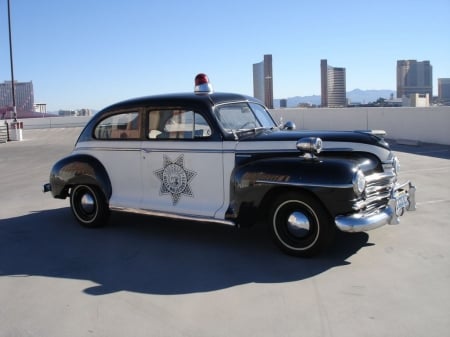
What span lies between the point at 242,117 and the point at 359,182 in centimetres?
189

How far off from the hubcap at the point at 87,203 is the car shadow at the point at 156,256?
27 cm

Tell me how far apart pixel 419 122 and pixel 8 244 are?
48.9 feet

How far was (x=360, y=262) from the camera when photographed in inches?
189

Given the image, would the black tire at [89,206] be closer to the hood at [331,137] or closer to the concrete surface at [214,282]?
the concrete surface at [214,282]

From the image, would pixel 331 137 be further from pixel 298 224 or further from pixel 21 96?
pixel 21 96

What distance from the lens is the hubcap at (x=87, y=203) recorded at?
662cm

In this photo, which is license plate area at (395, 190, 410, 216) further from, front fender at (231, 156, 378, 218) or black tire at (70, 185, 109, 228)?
black tire at (70, 185, 109, 228)

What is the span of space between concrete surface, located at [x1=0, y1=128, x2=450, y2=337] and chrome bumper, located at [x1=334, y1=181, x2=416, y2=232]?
39 cm

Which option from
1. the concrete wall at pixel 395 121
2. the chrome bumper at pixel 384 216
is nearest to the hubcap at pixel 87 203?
the chrome bumper at pixel 384 216

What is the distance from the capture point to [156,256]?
5266 mm

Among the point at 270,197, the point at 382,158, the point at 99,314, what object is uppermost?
the point at 382,158

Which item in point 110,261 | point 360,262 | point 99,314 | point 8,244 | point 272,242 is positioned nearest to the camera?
point 99,314

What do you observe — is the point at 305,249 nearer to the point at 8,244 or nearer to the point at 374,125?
the point at 8,244

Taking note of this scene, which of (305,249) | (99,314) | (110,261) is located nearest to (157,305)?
(99,314)
